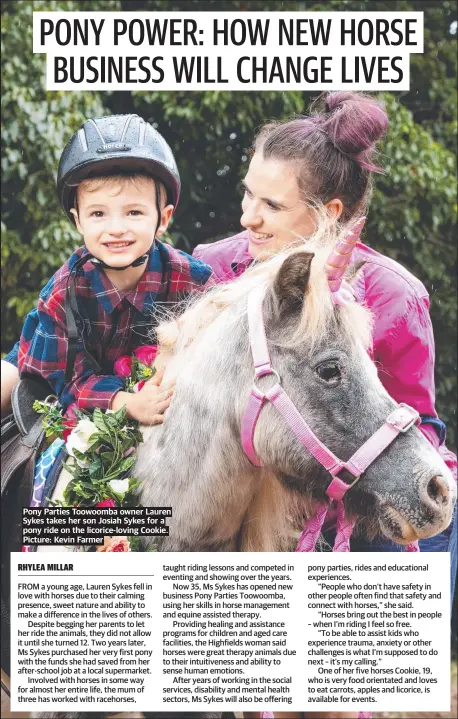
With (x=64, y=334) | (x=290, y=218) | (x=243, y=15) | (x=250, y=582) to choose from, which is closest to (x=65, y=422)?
(x=64, y=334)

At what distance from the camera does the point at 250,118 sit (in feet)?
14.0

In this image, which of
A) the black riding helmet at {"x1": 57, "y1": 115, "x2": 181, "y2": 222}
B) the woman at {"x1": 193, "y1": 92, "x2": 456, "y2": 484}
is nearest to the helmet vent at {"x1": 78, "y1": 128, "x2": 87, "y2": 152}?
the black riding helmet at {"x1": 57, "y1": 115, "x2": 181, "y2": 222}

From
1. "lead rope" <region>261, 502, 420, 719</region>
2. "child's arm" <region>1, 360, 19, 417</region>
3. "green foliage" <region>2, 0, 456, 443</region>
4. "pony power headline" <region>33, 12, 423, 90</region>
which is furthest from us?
"green foliage" <region>2, 0, 456, 443</region>

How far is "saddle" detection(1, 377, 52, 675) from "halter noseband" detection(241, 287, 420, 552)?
2.54 ft

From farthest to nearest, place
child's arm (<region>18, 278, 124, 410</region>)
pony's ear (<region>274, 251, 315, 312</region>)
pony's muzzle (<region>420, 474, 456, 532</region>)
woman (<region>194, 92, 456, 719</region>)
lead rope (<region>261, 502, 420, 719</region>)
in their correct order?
woman (<region>194, 92, 456, 719</region>) < child's arm (<region>18, 278, 124, 410</region>) < lead rope (<region>261, 502, 420, 719</region>) < pony's ear (<region>274, 251, 315, 312</region>) < pony's muzzle (<region>420, 474, 456, 532</region>)

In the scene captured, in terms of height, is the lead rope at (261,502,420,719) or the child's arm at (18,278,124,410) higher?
the child's arm at (18,278,124,410)

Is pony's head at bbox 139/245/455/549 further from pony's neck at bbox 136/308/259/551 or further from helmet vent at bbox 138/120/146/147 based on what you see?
helmet vent at bbox 138/120/146/147

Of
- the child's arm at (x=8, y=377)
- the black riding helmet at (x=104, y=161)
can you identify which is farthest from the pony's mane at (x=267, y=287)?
the child's arm at (x=8, y=377)

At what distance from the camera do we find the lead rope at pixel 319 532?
2.25m

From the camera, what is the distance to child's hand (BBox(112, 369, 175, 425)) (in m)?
2.32

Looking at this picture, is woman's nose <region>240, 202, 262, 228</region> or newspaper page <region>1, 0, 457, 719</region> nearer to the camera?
newspaper page <region>1, 0, 457, 719</region>

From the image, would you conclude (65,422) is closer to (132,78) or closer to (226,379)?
(226,379)

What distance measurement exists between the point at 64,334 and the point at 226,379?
582 mm

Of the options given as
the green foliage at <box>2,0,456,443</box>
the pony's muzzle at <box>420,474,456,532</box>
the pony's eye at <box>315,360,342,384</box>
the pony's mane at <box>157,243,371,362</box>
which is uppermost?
the green foliage at <box>2,0,456,443</box>
